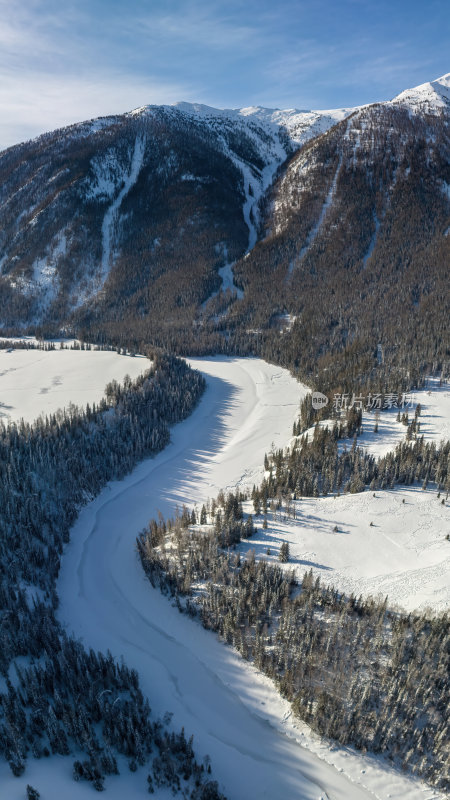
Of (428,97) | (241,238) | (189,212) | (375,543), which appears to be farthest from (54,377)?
(428,97)

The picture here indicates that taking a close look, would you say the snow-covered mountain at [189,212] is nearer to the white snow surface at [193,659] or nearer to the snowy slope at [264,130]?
the snowy slope at [264,130]

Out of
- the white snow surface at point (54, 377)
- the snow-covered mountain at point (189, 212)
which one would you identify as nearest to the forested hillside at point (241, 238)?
the snow-covered mountain at point (189, 212)

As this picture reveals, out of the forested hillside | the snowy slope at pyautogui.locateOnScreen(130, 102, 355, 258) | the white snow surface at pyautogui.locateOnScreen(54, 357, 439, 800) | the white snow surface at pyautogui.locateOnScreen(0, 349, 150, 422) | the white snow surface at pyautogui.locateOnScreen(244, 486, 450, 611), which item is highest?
the snowy slope at pyautogui.locateOnScreen(130, 102, 355, 258)

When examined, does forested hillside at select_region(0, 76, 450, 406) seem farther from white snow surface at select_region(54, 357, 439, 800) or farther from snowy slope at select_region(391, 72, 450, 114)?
white snow surface at select_region(54, 357, 439, 800)

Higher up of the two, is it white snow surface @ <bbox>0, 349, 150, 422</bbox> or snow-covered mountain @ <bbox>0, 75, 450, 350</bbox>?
snow-covered mountain @ <bbox>0, 75, 450, 350</bbox>

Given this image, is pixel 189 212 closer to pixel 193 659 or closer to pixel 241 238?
pixel 241 238

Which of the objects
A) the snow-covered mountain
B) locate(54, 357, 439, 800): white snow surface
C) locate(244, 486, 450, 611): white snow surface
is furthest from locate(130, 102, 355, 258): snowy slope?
locate(244, 486, 450, 611): white snow surface
